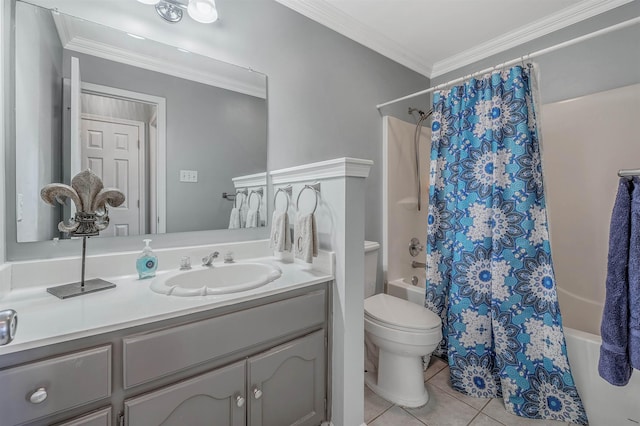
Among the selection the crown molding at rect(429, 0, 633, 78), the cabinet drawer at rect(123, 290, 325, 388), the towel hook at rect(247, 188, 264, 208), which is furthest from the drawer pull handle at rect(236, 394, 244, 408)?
the crown molding at rect(429, 0, 633, 78)

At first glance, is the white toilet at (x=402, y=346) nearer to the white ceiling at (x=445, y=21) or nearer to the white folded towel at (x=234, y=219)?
the white folded towel at (x=234, y=219)

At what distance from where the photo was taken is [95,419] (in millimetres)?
775

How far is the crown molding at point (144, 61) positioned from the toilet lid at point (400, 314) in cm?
149

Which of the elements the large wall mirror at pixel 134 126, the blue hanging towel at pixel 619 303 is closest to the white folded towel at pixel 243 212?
the large wall mirror at pixel 134 126

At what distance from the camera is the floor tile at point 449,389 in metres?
1.64

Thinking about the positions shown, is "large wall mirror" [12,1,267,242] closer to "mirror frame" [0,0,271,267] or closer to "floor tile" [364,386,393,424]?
"mirror frame" [0,0,271,267]

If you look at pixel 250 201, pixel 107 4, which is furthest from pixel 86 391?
pixel 107 4

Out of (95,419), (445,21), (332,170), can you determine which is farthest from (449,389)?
(445,21)

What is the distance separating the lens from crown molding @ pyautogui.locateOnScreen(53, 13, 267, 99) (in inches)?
46.2

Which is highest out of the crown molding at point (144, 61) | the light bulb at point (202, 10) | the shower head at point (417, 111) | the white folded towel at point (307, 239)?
the light bulb at point (202, 10)

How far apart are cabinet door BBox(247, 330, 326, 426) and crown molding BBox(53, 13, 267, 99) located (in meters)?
1.40

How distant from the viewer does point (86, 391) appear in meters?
0.76

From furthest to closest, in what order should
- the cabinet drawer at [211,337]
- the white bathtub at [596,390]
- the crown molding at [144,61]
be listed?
the white bathtub at [596,390] < the crown molding at [144,61] < the cabinet drawer at [211,337]

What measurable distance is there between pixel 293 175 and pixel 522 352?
5.39 ft
